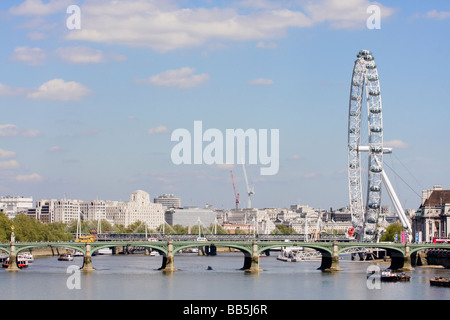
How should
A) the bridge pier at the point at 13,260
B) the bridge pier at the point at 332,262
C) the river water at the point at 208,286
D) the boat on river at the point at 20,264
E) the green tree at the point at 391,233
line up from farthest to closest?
the green tree at the point at 391,233 → the boat on river at the point at 20,264 → the bridge pier at the point at 332,262 → the bridge pier at the point at 13,260 → the river water at the point at 208,286

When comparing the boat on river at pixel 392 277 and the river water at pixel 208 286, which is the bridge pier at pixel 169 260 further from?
the boat on river at pixel 392 277

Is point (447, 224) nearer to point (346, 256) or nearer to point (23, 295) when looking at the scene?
point (346, 256)

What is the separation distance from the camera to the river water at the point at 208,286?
211 feet

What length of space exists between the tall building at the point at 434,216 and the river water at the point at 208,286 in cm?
2848

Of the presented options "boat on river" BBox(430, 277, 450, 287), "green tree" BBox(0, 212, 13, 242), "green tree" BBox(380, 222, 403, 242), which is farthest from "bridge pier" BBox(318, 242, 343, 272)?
"green tree" BBox(0, 212, 13, 242)

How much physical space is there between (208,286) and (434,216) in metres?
56.6

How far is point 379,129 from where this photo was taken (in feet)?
339

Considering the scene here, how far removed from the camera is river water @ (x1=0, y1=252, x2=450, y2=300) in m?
64.4

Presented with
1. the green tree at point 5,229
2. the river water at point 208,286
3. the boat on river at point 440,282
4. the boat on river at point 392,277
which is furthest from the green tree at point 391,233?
the boat on river at point 440,282

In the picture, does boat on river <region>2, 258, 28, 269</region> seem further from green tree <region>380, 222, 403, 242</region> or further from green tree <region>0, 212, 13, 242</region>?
green tree <region>380, 222, 403, 242</region>

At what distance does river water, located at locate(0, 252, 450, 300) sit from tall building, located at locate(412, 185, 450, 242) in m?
28.5

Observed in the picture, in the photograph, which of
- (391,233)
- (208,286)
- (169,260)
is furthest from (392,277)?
(391,233)
